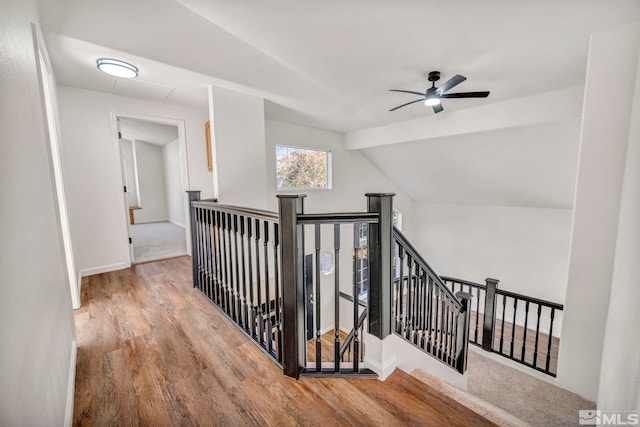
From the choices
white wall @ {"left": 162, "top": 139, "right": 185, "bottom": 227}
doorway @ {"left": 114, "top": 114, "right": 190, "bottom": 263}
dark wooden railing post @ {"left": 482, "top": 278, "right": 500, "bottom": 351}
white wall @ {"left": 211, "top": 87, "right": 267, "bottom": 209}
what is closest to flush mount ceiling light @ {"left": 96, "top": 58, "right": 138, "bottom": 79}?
white wall @ {"left": 211, "top": 87, "right": 267, "bottom": 209}

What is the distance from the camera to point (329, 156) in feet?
18.7

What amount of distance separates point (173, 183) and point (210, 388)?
747 cm

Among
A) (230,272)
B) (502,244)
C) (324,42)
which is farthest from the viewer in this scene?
(502,244)

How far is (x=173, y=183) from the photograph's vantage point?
766 centimetres

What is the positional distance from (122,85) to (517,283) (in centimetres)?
797

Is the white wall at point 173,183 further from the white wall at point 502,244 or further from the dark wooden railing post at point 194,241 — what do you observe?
the white wall at point 502,244

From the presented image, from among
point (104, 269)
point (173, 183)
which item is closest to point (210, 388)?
point (104, 269)

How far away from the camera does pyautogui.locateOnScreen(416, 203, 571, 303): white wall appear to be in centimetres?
521

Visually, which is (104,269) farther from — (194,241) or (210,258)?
(210,258)

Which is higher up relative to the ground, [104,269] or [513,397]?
[104,269]

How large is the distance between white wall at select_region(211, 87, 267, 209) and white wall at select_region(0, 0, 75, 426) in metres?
1.90

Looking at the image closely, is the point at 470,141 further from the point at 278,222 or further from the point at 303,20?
the point at 278,222

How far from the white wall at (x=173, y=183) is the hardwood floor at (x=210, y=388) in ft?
18.9

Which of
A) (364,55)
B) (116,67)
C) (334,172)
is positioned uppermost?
(364,55)
